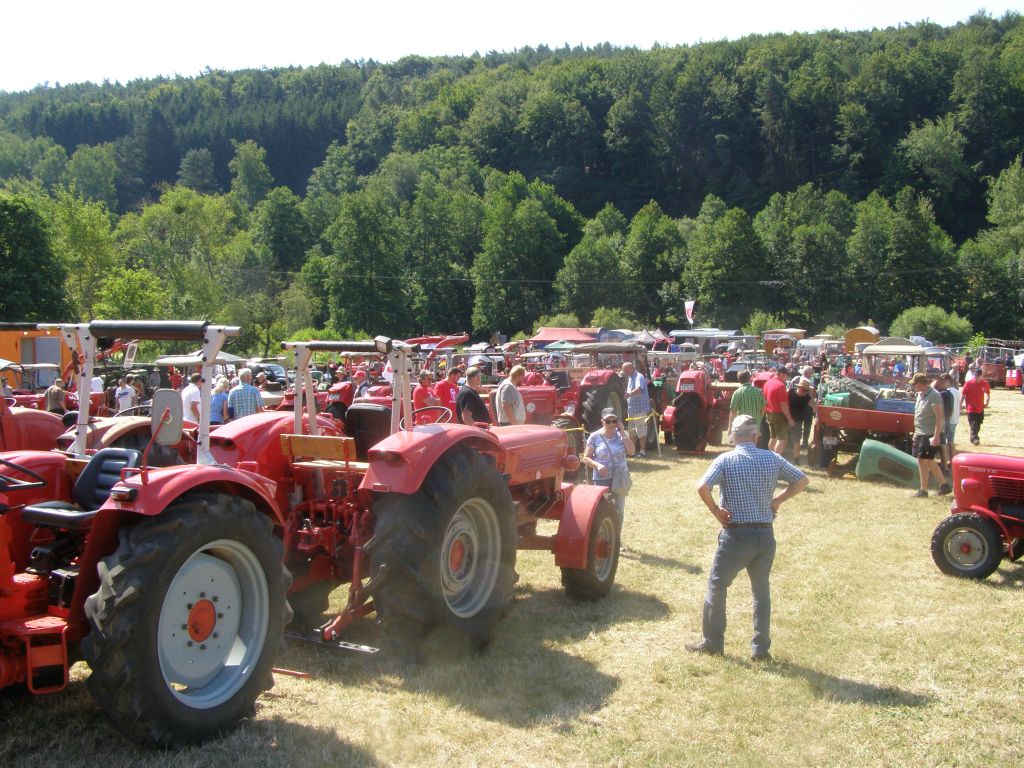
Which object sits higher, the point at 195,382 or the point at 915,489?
the point at 195,382

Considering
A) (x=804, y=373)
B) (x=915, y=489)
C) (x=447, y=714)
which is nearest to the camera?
(x=447, y=714)

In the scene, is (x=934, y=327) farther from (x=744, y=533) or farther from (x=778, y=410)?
(x=744, y=533)

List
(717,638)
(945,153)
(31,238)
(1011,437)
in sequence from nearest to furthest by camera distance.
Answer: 1. (717,638)
2. (1011,437)
3. (31,238)
4. (945,153)

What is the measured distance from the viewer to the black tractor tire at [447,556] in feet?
16.0

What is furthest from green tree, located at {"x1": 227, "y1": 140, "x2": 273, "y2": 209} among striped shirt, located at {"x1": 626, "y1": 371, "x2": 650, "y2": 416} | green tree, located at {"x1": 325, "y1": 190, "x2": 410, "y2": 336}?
striped shirt, located at {"x1": 626, "y1": 371, "x2": 650, "y2": 416}

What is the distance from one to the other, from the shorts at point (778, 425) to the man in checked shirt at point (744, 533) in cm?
756

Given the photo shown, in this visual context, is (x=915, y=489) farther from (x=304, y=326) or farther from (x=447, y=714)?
(x=304, y=326)

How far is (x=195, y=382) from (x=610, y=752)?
8.05 m

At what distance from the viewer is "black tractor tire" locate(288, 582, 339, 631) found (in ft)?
17.9

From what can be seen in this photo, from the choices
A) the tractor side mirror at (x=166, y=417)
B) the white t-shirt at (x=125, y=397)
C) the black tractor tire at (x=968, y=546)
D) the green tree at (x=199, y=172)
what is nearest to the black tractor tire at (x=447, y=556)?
the tractor side mirror at (x=166, y=417)

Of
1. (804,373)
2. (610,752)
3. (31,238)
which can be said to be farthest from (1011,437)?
(31,238)

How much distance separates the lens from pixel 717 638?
218 inches

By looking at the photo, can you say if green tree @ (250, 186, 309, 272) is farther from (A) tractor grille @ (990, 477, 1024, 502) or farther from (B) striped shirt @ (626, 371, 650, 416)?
(A) tractor grille @ (990, 477, 1024, 502)

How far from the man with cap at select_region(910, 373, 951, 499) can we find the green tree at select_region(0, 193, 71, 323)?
1371 inches
